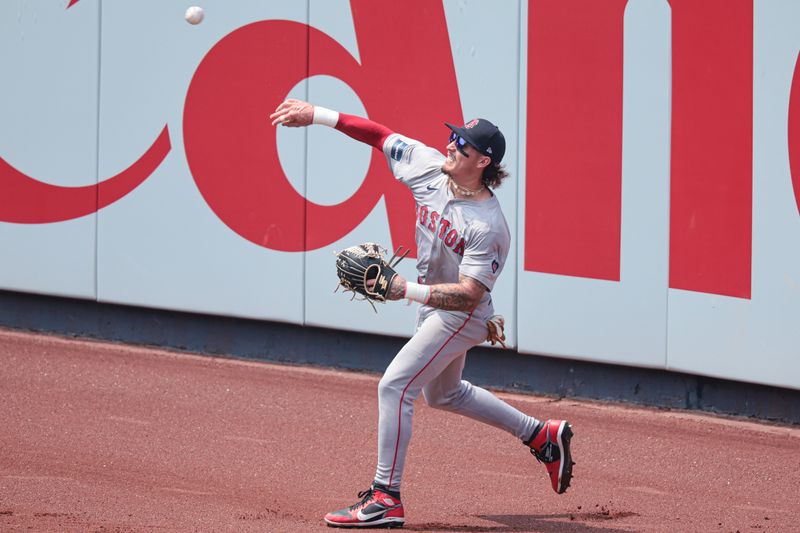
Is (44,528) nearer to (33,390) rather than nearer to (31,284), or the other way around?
→ (33,390)

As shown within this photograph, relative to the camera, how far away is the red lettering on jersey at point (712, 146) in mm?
7176

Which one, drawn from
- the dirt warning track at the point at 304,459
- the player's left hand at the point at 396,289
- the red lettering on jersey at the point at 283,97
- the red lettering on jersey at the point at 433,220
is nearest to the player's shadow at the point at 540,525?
the dirt warning track at the point at 304,459

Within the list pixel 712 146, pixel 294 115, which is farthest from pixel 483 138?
pixel 712 146

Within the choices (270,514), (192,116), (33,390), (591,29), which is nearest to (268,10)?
(192,116)

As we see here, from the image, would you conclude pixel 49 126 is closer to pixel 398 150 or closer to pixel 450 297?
pixel 398 150

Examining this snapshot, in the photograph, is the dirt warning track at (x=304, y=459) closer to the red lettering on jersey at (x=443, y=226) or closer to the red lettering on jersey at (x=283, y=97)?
the red lettering on jersey at (x=283, y=97)

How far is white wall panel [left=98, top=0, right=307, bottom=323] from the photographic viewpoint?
880cm

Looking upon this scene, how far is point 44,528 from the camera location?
5.02 metres

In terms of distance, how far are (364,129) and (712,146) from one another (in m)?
2.64

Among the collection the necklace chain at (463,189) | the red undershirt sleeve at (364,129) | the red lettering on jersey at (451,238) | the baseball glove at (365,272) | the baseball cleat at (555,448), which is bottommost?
the baseball cleat at (555,448)

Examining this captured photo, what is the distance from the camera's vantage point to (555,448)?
18.6 ft

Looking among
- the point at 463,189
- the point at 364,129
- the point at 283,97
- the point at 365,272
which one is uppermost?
the point at 283,97

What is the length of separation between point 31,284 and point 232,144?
2102mm

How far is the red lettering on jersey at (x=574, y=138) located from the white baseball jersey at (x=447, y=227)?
231 centimetres
